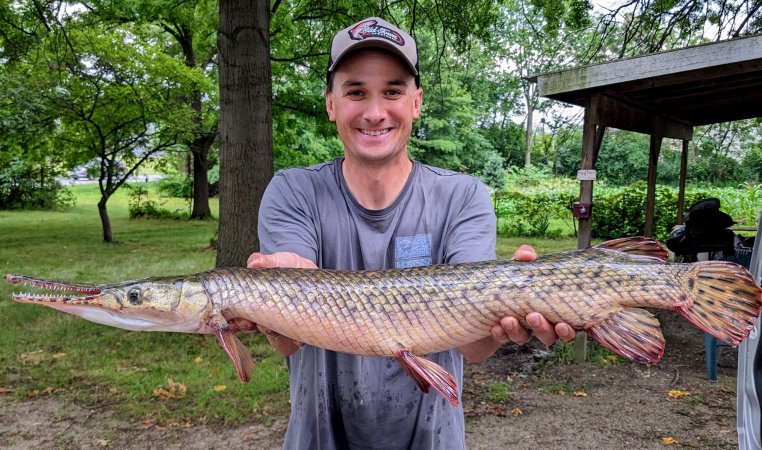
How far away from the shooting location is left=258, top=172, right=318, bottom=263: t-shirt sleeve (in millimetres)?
2416

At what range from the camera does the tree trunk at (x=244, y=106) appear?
7340 mm

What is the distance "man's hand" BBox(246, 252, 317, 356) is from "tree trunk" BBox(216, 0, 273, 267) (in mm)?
5203

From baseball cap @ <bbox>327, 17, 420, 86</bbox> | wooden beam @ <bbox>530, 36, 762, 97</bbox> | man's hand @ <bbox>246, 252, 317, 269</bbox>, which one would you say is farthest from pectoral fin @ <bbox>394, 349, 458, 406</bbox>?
wooden beam @ <bbox>530, 36, 762, 97</bbox>

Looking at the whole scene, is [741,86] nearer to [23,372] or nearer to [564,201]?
[23,372]

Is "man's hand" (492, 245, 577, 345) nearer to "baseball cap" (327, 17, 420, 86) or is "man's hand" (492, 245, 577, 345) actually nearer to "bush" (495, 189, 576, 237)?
"baseball cap" (327, 17, 420, 86)

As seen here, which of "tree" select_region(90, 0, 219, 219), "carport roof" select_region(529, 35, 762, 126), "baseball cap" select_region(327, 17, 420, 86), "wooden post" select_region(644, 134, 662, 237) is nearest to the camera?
"baseball cap" select_region(327, 17, 420, 86)

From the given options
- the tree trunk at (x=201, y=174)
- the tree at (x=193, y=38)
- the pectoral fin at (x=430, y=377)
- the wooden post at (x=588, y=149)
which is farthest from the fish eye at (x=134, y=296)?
the tree trunk at (x=201, y=174)

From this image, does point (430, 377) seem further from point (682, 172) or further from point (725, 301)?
point (682, 172)

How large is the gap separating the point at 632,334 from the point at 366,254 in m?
1.18

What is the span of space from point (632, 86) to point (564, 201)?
14.8 meters

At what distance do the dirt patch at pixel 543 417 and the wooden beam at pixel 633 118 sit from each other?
3.27m

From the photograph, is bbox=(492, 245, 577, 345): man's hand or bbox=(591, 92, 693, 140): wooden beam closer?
bbox=(492, 245, 577, 345): man's hand

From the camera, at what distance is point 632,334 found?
90.9 inches

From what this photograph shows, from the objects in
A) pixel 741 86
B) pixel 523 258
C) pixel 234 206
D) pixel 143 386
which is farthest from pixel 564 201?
pixel 523 258
